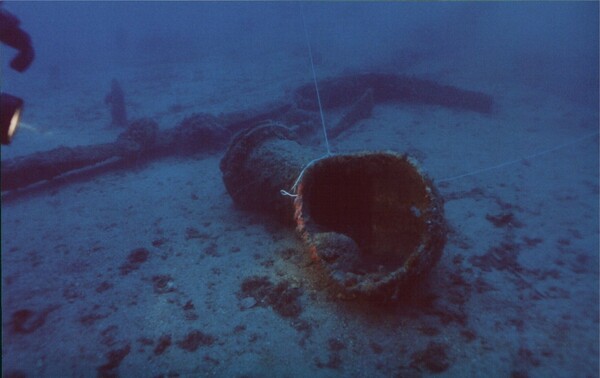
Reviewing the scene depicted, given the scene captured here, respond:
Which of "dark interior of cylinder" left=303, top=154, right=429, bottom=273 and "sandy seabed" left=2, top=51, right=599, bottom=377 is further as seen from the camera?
"dark interior of cylinder" left=303, top=154, right=429, bottom=273

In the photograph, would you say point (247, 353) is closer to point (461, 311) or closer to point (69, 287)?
point (461, 311)

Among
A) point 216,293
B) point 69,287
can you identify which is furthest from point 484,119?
point 69,287

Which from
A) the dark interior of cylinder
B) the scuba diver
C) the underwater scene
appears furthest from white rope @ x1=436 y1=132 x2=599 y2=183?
the scuba diver

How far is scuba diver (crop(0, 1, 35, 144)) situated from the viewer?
232 centimetres

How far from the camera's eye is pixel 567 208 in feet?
15.1

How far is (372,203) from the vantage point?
398cm

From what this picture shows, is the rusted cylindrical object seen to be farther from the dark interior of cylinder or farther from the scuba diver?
the scuba diver

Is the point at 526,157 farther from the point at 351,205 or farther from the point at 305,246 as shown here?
the point at 305,246

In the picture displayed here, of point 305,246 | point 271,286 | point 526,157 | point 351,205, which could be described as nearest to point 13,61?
point 271,286

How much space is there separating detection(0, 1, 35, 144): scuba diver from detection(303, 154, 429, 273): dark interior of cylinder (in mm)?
2449

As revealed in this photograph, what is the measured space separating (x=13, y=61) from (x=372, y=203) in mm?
3838

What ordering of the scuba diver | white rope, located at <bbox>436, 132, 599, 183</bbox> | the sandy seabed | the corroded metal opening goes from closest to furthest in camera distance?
the scuba diver
the sandy seabed
the corroded metal opening
white rope, located at <bbox>436, 132, 599, 183</bbox>

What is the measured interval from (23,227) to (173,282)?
2928mm

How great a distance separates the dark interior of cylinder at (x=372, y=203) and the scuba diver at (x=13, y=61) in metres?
2.45
